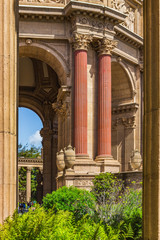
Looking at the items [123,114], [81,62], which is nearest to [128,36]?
[123,114]

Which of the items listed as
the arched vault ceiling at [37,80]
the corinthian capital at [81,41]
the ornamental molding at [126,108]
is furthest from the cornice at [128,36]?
the arched vault ceiling at [37,80]

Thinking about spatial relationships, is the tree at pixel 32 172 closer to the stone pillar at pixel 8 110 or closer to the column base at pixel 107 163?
the column base at pixel 107 163

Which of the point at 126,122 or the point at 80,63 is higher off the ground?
the point at 80,63

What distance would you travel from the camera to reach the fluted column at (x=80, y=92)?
94.4 ft

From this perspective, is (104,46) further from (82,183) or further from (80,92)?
(82,183)

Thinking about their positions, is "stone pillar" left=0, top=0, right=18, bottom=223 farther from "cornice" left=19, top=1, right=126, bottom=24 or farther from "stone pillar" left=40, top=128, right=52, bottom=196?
"stone pillar" left=40, top=128, right=52, bottom=196

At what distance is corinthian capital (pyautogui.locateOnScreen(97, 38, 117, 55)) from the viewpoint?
30.2 meters

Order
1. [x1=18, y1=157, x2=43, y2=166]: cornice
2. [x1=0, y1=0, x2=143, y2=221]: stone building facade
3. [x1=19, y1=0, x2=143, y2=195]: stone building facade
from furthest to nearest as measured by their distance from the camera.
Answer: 1. [x1=18, y1=157, x2=43, y2=166]: cornice
2. [x1=19, y1=0, x2=143, y2=195]: stone building facade
3. [x1=0, y1=0, x2=143, y2=221]: stone building facade

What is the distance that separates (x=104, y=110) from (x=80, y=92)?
2.06 m

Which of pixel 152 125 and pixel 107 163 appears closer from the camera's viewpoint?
pixel 152 125

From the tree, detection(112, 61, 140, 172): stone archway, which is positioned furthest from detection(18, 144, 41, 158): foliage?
detection(112, 61, 140, 172): stone archway

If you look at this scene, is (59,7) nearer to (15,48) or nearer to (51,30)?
(51,30)

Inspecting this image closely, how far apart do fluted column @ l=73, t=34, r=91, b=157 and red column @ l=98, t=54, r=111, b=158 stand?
1.26m

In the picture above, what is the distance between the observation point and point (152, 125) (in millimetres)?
7363
